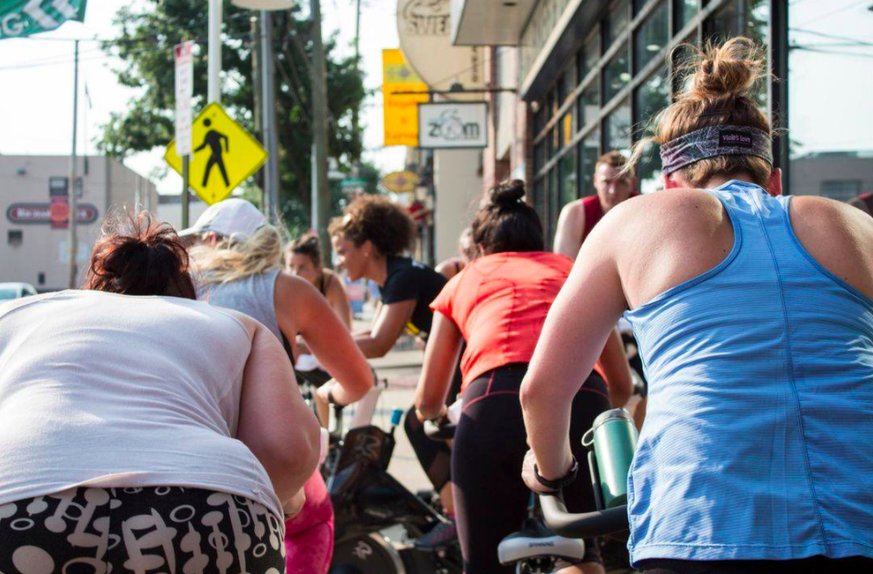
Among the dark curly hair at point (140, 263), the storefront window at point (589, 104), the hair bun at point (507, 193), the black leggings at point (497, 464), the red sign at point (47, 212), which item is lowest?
the black leggings at point (497, 464)

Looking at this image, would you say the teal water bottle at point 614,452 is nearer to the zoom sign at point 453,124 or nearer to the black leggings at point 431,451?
the black leggings at point 431,451

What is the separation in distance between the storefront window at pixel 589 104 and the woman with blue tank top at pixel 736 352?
9197 millimetres

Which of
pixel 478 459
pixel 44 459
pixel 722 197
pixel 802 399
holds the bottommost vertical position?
pixel 478 459

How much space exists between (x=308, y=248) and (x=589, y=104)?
15.7ft

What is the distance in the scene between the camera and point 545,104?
50.7 ft

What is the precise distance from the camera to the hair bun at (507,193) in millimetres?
4289

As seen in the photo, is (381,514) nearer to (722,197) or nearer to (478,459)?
(478,459)

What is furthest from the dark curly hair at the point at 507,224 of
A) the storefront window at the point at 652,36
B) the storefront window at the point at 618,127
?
the storefront window at the point at 618,127

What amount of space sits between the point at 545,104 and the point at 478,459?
12122 mm

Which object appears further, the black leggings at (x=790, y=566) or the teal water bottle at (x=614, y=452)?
the teal water bottle at (x=614, y=452)

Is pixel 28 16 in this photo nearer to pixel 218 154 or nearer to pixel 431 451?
pixel 218 154

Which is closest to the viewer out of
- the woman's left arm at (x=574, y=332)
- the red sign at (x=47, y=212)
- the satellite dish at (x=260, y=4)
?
the woman's left arm at (x=574, y=332)

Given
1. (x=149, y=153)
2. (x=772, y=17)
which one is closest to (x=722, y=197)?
(x=772, y=17)

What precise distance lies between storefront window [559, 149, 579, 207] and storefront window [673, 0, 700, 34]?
4257 mm
